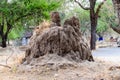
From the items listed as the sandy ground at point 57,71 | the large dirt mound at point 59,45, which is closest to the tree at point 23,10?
the large dirt mound at point 59,45

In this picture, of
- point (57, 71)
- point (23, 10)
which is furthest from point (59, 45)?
point (23, 10)

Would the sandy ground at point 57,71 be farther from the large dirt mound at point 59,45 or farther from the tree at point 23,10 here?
the tree at point 23,10

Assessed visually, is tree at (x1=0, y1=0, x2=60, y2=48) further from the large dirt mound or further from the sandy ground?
the sandy ground

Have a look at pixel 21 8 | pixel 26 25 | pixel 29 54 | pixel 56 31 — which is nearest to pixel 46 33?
pixel 56 31

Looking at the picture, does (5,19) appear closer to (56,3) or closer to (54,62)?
(56,3)

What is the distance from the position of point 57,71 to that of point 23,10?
11122 millimetres

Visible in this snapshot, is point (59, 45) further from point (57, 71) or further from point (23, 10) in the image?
point (23, 10)

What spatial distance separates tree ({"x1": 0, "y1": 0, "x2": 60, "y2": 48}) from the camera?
707 inches

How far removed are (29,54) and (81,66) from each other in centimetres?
181

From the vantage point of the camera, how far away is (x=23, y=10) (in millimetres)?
18469

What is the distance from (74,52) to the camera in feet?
29.7

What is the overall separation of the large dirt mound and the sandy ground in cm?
29

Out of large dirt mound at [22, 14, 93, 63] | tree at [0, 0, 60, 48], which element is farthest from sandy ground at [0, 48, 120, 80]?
tree at [0, 0, 60, 48]

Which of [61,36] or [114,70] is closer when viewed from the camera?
[114,70]
